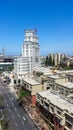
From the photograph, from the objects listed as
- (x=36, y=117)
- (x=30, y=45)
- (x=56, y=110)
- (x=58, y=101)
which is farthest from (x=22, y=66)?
(x=56, y=110)

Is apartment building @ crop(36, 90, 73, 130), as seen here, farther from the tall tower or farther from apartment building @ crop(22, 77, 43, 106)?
the tall tower

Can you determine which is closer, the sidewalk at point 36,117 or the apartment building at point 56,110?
the apartment building at point 56,110

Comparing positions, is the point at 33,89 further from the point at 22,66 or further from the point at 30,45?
the point at 30,45

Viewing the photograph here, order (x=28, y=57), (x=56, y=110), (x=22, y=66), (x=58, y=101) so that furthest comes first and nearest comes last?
(x=28, y=57), (x=22, y=66), (x=58, y=101), (x=56, y=110)

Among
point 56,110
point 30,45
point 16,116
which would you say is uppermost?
point 30,45

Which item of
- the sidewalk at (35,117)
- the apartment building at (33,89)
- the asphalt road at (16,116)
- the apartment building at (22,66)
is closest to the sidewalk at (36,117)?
the sidewalk at (35,117)

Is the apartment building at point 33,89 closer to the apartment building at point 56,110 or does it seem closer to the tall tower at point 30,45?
the apartment building at point 56,110
